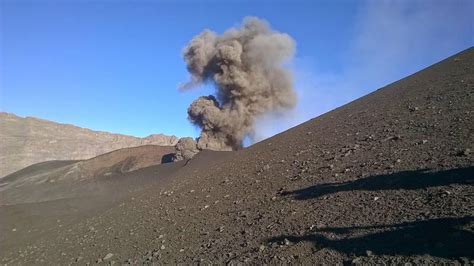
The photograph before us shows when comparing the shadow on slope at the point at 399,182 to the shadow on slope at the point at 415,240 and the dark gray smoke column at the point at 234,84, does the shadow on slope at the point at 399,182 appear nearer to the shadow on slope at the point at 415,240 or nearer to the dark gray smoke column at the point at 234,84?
the shadow on slope at the point at 415,240

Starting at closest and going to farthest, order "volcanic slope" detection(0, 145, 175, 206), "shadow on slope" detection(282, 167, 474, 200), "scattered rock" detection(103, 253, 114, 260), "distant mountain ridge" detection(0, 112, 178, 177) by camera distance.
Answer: "shadow on slope" detection(282, 167, 474, 200), "scattered rock" detection(103, 253, 114, 260), "volcanic slope" detection(0, 145, 175, 206), "distant mountain ridge" detection(0, 112, 178, 177)

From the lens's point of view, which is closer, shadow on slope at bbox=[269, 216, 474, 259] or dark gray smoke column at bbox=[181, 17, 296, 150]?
shadow on slope at bbox=[269, 216, 474, 259]

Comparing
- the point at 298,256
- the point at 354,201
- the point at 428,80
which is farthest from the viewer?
the point at 428,80

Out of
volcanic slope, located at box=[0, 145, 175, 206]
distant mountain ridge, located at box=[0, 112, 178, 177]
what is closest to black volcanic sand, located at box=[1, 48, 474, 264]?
volcanic slope, located at box=[0, 145, 175, 206]

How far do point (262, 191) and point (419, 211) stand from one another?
4547 millimetres

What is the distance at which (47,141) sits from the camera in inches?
2379

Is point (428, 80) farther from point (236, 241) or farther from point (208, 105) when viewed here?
point (208, 105)

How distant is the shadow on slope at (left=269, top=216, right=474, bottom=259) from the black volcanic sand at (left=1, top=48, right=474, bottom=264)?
0.01 meters

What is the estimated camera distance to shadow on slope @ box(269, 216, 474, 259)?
16.9 feet

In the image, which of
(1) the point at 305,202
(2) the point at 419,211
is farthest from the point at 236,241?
(2) the point at 419,211

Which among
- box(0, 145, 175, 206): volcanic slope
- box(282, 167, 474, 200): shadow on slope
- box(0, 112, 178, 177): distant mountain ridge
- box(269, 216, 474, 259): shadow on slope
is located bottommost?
box(269, 216, 474, 259): shadow on slope

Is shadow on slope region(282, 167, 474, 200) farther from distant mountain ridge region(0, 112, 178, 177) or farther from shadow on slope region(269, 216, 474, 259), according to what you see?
distant mountain ridge region(0, 112, 178, 177)

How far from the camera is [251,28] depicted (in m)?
30.3

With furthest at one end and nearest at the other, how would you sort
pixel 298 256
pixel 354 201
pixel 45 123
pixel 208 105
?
pixel 45 123
pixel 208 105
pixel 354 201
pixel 298 256
